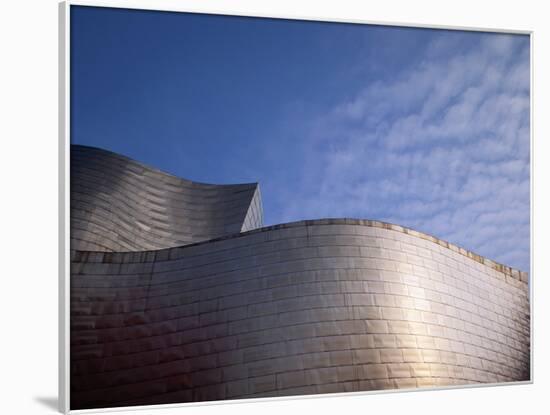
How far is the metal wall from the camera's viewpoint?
249 inches

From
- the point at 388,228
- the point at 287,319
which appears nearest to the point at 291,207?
the point at 388,228

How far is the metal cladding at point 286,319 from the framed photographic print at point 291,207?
0.6 inches

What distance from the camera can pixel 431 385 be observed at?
280 inches

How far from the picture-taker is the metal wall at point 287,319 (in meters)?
6.32

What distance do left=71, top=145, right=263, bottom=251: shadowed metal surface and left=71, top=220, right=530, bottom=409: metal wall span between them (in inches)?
7.2

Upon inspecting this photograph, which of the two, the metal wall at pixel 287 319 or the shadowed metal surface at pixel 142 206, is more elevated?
the shadowed metal surface at pixel 142 206

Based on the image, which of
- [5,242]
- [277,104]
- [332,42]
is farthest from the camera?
[277,104]

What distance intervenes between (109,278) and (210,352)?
3.15 feet

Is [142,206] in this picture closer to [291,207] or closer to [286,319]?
[291,207]

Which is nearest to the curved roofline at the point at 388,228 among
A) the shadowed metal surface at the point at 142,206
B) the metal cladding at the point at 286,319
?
the metal cladding at the point at 286,319

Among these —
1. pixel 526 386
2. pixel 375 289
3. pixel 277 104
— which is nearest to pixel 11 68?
pixel 277 104

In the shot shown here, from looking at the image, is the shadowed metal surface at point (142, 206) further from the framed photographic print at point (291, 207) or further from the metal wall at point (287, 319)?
the metal wall at point (287, 319)

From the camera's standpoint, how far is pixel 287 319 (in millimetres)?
6797
